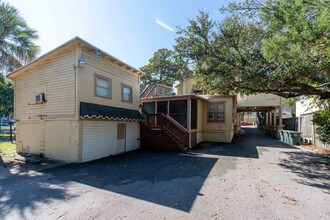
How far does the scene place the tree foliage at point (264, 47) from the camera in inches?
184

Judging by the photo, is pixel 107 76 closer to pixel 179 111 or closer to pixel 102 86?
pixel 102 86

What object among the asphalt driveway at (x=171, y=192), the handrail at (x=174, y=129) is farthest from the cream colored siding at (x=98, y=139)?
the handrail at (x=174, y=129)

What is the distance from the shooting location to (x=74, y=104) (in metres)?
7.83

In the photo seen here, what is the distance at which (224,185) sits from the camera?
511 centimetres

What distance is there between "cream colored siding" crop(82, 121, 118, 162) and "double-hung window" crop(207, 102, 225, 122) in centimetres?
754

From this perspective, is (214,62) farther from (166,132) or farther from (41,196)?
(41,196)

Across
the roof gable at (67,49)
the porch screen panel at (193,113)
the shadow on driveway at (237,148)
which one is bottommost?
the shadow on driveway at (237,148)

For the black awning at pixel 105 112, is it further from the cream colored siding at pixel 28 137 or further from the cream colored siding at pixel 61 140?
the cream colored siding at pixel 28 137

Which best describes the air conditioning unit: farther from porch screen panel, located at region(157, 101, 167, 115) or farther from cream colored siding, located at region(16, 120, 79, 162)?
porch screen panel, located at region(157, 101, 167, 115)

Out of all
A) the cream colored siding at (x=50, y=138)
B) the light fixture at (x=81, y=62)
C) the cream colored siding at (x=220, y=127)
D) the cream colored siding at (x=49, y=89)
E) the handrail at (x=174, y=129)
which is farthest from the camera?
the cream colored siding at (x=220, y=127)

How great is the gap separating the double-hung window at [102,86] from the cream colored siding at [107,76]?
187mm

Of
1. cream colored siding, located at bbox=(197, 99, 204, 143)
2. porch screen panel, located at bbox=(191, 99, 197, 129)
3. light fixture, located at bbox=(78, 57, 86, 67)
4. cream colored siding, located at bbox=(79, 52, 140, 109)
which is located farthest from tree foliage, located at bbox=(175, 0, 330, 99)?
light fixture, located at bbox=(78, 57, 86, 67)

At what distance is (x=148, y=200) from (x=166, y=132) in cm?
699

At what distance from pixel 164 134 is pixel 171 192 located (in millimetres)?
6565
